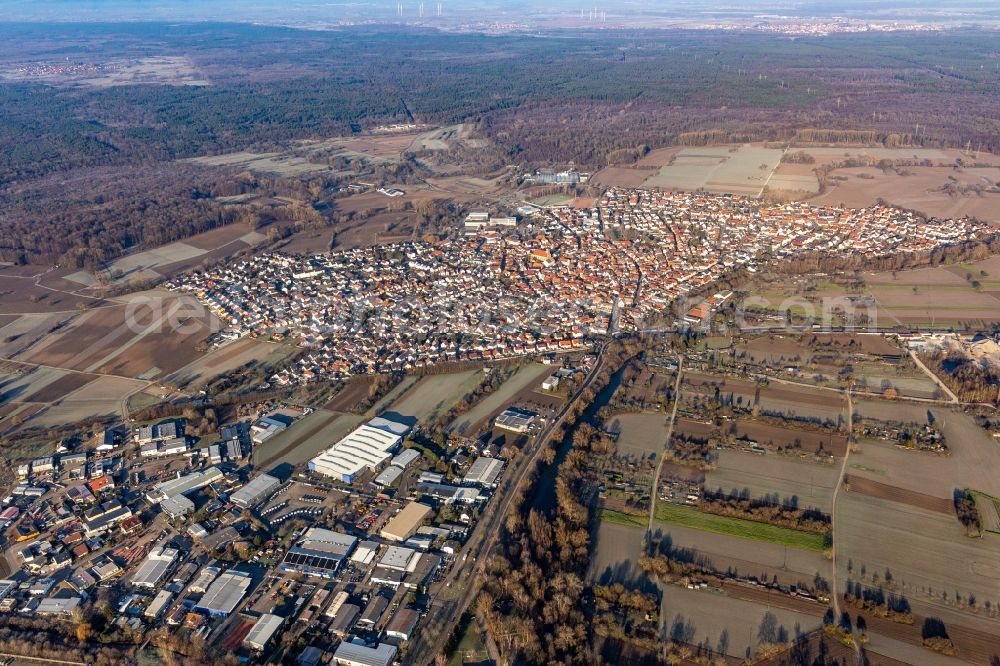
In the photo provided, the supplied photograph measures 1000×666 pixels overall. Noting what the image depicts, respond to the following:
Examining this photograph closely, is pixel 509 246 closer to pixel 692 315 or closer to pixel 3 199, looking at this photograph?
pixel 692 315

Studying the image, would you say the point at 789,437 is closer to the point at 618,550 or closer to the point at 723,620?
the point at 618,550

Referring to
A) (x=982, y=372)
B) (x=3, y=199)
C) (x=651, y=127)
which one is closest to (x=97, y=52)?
(x=3, y=199)

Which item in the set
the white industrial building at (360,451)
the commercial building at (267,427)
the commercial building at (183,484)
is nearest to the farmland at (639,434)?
the white industrial building at (360,451)

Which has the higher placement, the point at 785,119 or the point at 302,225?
the point at 785,119

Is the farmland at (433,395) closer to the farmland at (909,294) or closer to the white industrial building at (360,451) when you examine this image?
the white industrial building at (360,451)

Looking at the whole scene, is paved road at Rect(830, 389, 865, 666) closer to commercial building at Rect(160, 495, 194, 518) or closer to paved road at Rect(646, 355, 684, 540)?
paved road at Rect(646, 355, 684, 540)

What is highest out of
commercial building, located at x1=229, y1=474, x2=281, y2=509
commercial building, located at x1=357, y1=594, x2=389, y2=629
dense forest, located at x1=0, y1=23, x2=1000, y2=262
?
dense forest, located at x1=0, y1=23, x2=1000, y2=262

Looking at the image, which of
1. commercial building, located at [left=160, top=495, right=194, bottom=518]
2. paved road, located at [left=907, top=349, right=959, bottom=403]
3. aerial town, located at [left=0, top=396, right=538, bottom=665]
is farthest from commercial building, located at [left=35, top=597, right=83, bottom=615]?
paved road, located at [left=907, top=349, right=959, bottom=403]
